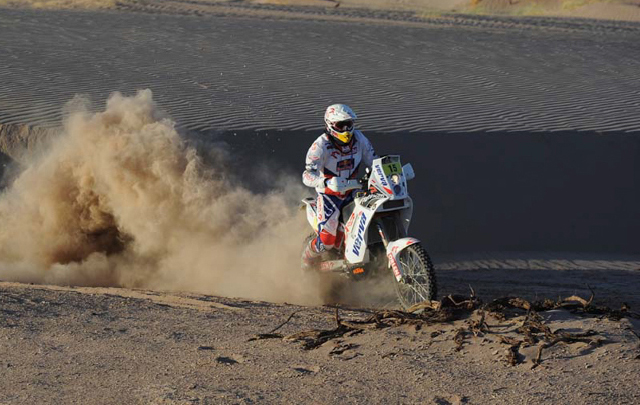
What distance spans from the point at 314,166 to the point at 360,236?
2.61ft

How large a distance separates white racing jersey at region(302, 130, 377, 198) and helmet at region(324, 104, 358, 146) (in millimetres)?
155

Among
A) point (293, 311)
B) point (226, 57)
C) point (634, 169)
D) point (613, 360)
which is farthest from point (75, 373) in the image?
point (226, 57)

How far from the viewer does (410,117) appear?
14.9 metres

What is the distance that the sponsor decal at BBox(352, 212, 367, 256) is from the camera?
28.0 ft

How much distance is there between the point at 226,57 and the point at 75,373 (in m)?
15.1

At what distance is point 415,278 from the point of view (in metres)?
8.14

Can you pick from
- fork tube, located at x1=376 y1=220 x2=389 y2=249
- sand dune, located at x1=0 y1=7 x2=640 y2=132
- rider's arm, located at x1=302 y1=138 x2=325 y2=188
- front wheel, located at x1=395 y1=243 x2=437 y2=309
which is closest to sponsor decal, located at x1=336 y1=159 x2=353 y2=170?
rider's arm, located at x1=302 y1=138 x2=325 y2=188

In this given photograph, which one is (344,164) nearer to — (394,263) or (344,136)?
(344,136)

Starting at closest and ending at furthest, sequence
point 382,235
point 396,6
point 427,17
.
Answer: point 382,235 < point 427,17 < point 396,6

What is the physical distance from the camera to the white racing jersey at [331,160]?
8906mm

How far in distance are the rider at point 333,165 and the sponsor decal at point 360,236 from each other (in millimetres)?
334

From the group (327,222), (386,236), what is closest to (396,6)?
(327,222)

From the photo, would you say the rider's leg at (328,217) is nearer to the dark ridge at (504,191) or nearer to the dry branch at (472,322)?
the dry branch at (472,322)

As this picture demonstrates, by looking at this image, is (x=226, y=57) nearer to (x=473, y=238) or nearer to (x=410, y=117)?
(x=410, y=117)
